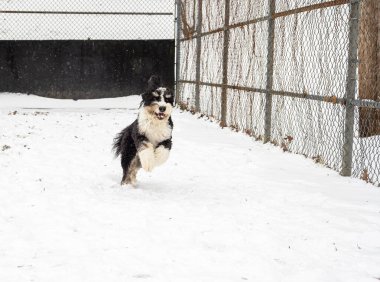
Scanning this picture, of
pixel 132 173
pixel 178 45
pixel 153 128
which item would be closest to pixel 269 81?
pixel 153 128

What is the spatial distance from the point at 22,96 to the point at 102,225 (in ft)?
40.8

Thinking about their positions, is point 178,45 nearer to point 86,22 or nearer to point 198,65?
point 198,65

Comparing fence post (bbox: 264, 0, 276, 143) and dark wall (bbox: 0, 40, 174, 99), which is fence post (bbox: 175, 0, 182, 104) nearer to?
dark wall (bbox: 0, 40, 174, 99)

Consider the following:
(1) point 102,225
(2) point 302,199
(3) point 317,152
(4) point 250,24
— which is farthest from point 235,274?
(4) point 250,24

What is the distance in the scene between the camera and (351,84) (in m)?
6.55

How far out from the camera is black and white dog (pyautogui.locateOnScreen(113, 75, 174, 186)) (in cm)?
604

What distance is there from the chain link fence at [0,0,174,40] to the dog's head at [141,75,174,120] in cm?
1739

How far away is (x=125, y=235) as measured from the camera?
444cm

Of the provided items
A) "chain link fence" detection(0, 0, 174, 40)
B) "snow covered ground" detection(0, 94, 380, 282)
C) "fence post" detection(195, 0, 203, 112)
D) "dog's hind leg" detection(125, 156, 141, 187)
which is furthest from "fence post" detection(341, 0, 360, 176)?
"chain link fence" detection(0, 0, 174, 40)

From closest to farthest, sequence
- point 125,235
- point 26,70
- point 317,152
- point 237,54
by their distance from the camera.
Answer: point 125,235
point 317,152
point 237,54
point 26,70

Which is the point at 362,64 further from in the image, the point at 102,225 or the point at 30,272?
the point at 30,272

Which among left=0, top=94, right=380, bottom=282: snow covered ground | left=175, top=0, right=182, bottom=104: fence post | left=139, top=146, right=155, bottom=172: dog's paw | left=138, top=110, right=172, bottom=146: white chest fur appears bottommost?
left=0, top=94, right=380, bottom=282: snow covered ground

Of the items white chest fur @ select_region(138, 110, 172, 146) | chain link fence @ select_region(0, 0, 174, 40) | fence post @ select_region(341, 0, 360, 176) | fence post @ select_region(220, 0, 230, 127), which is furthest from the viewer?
chain link fence @ select_region(0, 0, 174, 40)

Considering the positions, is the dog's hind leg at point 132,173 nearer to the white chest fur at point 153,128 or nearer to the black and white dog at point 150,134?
the black and white dog at point 150,134
